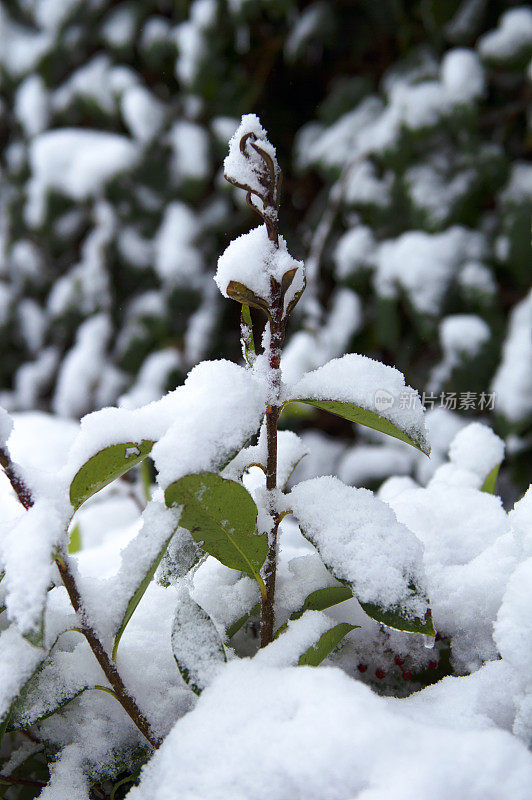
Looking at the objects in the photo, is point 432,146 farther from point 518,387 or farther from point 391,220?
point 518,387

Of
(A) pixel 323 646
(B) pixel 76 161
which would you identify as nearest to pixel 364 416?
(A) pixel 323 646

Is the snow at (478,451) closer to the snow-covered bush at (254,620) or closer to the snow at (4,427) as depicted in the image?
the snow-covered bush at (254,620)

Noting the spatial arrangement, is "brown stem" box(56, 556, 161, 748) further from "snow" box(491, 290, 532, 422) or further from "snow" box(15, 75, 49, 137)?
"snow" box(15, 75, 49, 137)

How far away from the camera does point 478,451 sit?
0.53 meters

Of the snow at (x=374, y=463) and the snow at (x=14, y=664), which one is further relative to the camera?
the snow at (x=374, y=463)

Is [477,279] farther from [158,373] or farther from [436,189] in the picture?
[158,373]

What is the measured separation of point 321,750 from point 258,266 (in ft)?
0.69

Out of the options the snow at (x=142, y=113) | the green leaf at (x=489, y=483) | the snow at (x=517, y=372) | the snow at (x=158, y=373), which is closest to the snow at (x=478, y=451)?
the green leaf at (x=489, y=483)

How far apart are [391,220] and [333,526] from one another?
1106 millimetres

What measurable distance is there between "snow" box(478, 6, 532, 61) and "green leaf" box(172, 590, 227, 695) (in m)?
1.14

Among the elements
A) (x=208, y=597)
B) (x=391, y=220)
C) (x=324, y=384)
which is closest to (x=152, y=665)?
(x=208, y=597)

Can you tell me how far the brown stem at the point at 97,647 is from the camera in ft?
1.04

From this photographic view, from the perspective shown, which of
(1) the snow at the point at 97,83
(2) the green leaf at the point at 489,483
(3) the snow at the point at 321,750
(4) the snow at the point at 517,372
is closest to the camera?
(3) the snow at the point at 321,750

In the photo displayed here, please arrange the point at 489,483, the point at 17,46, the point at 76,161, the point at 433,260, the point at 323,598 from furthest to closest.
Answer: the point at 17,46, the point at 76,161, the point at 433,260, the point at 489,483, the point at 323,598
